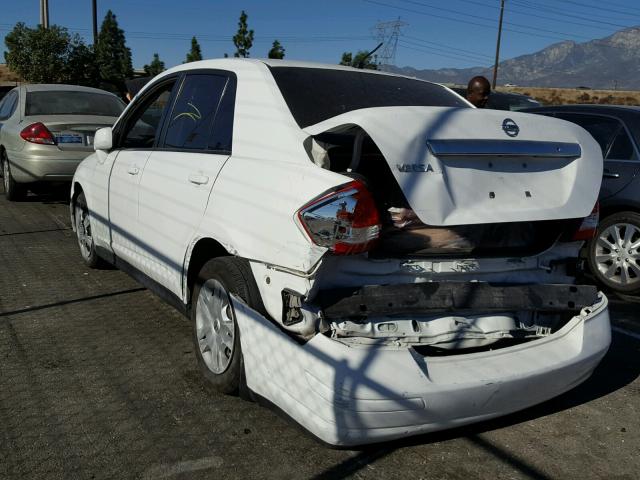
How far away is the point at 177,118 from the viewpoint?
4.50 metres

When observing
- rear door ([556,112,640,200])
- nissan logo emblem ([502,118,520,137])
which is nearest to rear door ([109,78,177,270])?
nissan logo emblem ([502,118,520,137])

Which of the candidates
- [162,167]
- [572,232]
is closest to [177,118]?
[162,167]

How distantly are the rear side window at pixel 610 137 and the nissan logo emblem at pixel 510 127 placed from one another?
3.29m

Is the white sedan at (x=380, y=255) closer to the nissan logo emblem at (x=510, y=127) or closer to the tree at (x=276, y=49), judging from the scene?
the nissan logo emblem at (x=510, y=127)

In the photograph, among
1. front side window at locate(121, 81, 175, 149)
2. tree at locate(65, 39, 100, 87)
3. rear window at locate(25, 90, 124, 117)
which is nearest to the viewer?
front side window at locate(121, 81, 175, 149)

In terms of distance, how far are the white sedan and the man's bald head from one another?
2889 millimetres

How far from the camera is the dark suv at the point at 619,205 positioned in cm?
611

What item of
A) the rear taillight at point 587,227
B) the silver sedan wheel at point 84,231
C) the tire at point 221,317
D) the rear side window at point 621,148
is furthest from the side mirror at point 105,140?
the rear side window at point 621,148

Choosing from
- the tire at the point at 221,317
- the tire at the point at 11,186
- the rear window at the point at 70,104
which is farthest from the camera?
the tire at the point at 11,186

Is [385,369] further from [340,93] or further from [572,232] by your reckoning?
[340,93]

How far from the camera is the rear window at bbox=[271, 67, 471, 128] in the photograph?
3.70 m

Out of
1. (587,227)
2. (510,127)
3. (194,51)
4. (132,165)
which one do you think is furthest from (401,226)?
(194,51)

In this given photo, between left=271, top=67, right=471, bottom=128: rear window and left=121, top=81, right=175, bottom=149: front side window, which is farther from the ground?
left=271, top=67, right=471, bottom=128: rear window

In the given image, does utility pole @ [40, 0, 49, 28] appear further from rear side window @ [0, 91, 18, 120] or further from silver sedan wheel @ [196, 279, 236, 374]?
silver sedan wheel @ [196, 279, 236, 374]
